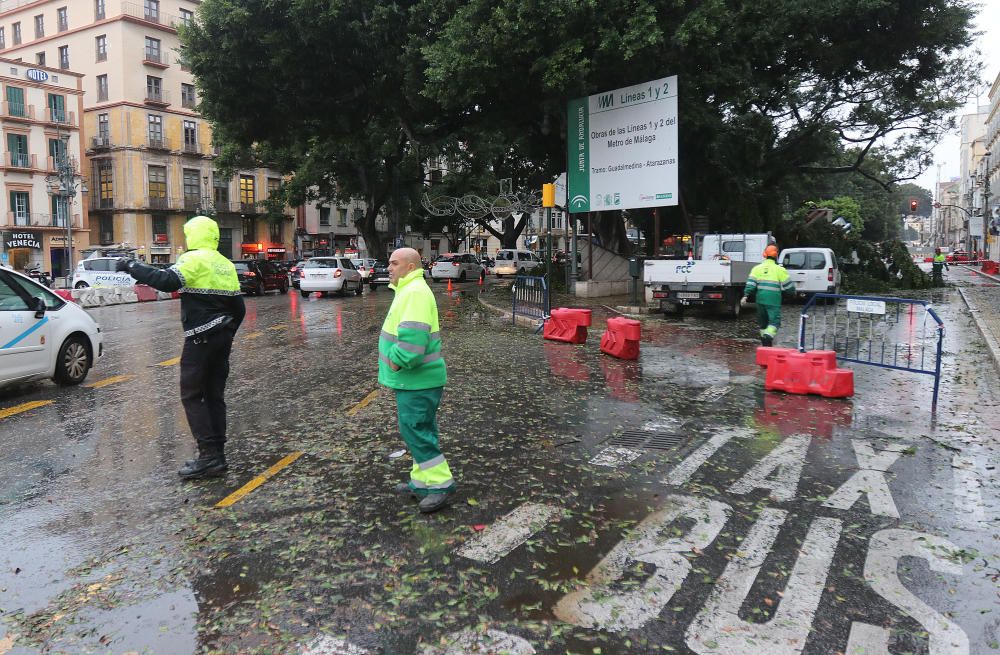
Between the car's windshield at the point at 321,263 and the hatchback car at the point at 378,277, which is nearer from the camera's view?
the car's windshield at the point at 321,263

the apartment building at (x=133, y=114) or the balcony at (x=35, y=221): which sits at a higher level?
the apartment building at (x=133, y=114)

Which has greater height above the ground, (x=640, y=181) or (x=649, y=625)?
(x=640, y=181)

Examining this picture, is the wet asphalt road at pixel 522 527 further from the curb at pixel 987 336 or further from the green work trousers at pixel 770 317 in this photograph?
the curb at pixel 987 336

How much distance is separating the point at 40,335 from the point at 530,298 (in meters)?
10.5

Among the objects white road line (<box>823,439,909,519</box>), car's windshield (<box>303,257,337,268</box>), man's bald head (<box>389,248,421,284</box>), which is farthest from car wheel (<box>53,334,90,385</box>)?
car's windshield (<box>303,257,337,268</box>)

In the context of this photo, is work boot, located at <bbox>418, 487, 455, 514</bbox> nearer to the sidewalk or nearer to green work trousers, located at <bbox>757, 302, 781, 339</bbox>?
green work trousers, located at <bbox>757, 302, 781, 339</bbox>

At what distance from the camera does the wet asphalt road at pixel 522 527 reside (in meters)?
3.49

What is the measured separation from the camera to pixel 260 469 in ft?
19.2

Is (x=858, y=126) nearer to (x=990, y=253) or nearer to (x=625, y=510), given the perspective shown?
(x=625, y=510)

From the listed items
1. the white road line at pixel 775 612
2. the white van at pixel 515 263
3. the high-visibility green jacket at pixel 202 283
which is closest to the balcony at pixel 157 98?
the white van at pixel 515 263

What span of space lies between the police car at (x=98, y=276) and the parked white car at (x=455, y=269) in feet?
53.9

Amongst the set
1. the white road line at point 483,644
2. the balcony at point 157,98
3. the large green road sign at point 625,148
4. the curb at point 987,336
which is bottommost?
the white road line at point 483,644

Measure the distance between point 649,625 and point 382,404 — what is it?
5142 mm

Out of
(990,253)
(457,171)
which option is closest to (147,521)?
(457,171)
